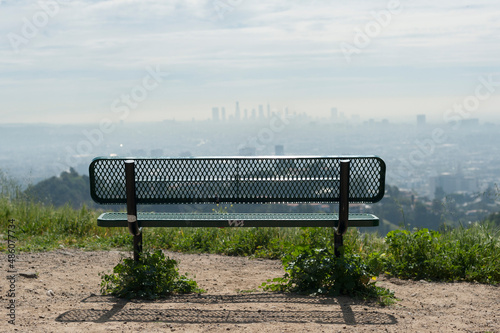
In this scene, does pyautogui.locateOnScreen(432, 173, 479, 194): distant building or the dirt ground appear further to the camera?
pyautogui.locateOnScreen(432, 173, 479, 194): distant building

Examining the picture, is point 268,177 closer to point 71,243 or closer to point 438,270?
point 438,270

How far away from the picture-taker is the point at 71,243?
6.94 meters

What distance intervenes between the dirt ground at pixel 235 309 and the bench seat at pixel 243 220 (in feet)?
2.10

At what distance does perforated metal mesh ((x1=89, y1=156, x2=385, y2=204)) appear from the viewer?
14.2 feet

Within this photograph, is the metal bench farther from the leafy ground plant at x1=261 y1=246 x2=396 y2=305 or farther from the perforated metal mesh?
the leafy ground plant at x1=261 y1=246 x2=396 y2=305

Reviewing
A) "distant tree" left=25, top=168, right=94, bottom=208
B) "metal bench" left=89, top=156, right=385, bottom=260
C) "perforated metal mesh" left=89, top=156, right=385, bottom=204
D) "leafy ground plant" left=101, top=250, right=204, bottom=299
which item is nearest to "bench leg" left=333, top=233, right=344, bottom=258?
"metal bench" left=89, top=156, right=385, bottom=260

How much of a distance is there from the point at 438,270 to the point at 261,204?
2032mm

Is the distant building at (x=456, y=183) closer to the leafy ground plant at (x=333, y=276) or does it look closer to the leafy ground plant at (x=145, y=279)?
the leafy ground plant at (x=333, y=276)

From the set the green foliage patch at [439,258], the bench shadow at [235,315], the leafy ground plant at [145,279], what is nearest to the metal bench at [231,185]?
the leafy ground plant at [145,279]

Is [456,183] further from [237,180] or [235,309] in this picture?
[235,309]

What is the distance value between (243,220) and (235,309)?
75 cm

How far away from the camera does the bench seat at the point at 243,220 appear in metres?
4.24

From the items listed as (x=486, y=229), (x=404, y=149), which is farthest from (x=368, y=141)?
(x=486, y=229)

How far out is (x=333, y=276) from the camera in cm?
422
